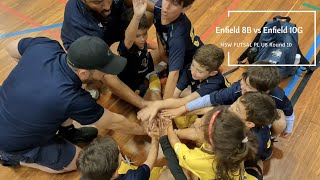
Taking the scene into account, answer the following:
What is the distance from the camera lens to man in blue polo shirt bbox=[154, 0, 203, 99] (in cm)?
252

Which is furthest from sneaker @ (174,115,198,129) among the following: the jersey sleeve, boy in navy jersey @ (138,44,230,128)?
the jersey sleeve

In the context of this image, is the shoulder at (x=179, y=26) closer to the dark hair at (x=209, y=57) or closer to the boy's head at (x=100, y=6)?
the dark hair at (x=209, y=57)

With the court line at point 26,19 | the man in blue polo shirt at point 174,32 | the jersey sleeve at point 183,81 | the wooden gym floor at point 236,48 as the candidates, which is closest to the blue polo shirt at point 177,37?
the man in blue polo shirt at point 174,32

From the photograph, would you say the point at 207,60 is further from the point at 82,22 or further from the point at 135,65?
the point at 82,22

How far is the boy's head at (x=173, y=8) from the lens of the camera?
248cm

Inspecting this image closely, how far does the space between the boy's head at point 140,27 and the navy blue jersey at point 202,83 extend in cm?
44

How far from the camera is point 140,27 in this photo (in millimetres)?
2664

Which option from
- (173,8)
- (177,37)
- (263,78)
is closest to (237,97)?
(263,78)

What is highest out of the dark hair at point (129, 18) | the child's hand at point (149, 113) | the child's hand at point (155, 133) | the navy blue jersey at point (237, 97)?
the dark hair at point (129, 18)

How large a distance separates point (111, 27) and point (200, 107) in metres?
1.01

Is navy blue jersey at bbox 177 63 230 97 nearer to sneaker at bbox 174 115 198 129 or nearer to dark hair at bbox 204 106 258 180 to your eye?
sneaker at bbox 174 115 198 129


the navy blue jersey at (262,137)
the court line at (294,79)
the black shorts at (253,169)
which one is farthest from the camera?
the court line at (294,79)

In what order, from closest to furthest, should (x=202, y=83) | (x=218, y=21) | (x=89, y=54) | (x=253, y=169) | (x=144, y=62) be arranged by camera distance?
1. (x=89, y=54)
2. (x=253, y=169)
3. (x=202, y=83)
4. (x=144, y=62)
5. (x=218, y=21)

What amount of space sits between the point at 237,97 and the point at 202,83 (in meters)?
0.35
